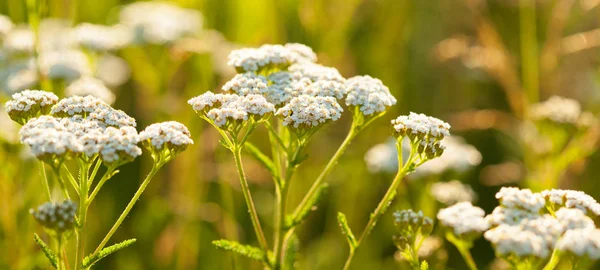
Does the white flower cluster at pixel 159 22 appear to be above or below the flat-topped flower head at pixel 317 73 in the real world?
above

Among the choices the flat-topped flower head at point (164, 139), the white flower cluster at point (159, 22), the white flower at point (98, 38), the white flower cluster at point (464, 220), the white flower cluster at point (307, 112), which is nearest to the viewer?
the white flower cluster at point (464, 220)

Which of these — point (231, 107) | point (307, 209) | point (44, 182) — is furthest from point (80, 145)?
point (307, 209)

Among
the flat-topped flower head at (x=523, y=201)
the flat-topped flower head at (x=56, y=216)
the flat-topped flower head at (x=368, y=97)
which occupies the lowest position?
the flat-topped flower head at (x=56, y=216)

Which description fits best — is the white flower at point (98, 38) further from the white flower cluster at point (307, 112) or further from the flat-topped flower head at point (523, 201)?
the flat-topped flower head at point (523, 201)

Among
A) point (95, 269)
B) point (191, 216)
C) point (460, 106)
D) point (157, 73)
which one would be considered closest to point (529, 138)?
point (460, 106)

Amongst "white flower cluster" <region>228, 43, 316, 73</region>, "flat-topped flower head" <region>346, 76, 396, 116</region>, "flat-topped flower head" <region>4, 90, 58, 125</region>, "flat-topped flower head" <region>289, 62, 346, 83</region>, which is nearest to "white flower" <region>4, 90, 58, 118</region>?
"flat-topped flower head" <region>4, 90, 58, 125</region>

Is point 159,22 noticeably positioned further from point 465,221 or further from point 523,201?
point 523,201

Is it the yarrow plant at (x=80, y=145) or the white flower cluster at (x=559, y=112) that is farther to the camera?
the white flower cluster at (x=559, y=112)

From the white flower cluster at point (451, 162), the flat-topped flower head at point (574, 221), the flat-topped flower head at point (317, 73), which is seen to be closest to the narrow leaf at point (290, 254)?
the flat-topped flower head at point (317, 73)
